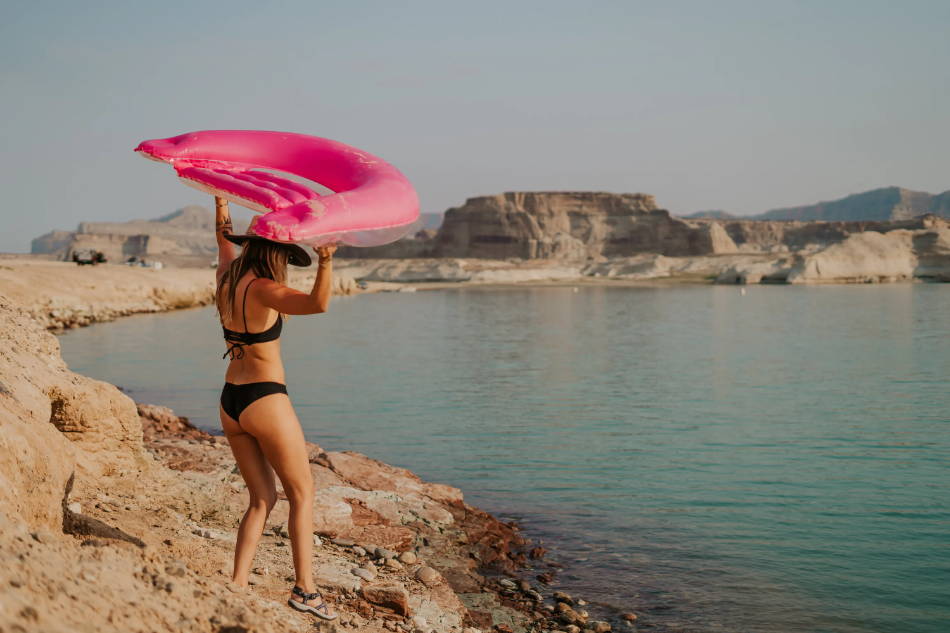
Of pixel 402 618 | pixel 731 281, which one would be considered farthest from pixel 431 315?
pixel 731 281

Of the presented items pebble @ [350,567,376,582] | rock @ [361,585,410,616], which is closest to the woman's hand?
rock @ [361,585,410,616]

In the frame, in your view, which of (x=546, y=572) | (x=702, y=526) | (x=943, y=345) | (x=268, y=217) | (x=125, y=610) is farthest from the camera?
(x=943, y=345)

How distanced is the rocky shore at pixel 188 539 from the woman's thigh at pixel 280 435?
649mm

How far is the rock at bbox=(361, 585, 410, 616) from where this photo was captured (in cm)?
610

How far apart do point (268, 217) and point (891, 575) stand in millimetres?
7093

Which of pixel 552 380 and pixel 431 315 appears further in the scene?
pixel 431 315

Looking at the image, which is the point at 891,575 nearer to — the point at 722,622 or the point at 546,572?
the point at 722,622

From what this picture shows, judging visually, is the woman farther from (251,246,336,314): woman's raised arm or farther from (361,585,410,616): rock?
(361,585,410,616): rock

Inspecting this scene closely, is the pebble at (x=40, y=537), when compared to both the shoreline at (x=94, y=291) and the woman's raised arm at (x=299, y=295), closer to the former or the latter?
the woman's raised arm at (x=299, y=295)

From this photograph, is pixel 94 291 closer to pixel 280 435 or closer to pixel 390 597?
pixel 390 597

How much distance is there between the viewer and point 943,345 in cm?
2914

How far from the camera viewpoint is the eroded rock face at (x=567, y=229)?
16125cm

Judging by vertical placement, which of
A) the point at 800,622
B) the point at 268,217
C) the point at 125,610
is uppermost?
the point at 268,217

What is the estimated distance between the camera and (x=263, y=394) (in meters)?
4.54
